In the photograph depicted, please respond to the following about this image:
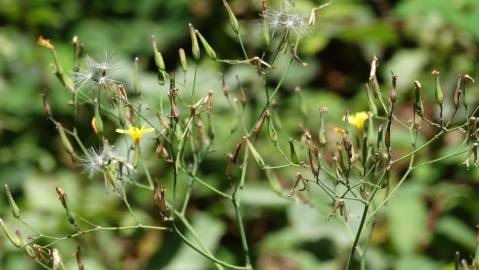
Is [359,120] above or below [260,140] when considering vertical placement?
above

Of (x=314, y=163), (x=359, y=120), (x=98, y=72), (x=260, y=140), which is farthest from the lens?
(x=260, y=140)

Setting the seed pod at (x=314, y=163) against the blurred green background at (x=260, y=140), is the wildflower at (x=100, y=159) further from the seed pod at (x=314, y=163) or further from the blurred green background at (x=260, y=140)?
the blurred green background at (x=260, y=140)

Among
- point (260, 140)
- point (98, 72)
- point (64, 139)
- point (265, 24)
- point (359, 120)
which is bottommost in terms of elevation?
point (260, 140)

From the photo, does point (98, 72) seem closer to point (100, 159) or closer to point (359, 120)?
point (100, 159)

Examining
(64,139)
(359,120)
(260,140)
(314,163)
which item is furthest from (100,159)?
(260,140)

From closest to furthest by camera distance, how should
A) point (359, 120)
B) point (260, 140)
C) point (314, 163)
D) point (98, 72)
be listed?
point (314, 163)
point (98, 72)
point (359, 120)
point (260, 140)

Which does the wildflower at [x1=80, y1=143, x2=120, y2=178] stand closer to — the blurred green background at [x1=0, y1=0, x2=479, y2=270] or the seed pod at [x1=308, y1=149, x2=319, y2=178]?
the seed pod at [x1=308, y1=149, x2=319, y2=178]

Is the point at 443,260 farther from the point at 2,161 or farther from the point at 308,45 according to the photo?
the point at 2,161
